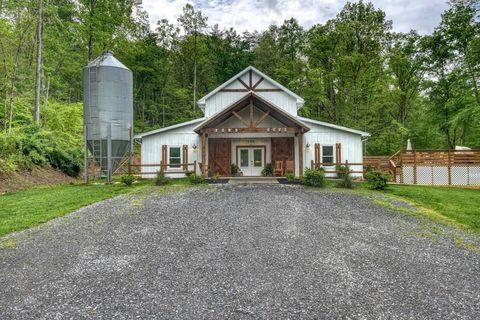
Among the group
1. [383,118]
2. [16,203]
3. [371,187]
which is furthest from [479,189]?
[16,203]

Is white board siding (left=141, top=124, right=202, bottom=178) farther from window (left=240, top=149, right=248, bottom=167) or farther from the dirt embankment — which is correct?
the dirt embankment

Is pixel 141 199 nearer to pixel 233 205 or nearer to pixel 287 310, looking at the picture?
pixel 233 205

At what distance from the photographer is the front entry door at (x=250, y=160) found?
19.4m

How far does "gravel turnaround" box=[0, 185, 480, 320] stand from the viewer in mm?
4102

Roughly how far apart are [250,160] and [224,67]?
2285 cm

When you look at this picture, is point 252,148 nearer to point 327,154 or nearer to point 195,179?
point 327,154

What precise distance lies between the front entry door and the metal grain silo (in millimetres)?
7055

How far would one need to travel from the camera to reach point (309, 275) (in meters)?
5.11

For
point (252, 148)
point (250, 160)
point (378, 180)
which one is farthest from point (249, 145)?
point (378, 180)

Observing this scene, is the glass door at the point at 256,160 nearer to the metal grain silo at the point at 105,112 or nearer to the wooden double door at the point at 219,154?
the wooden double door at the point at 219,154

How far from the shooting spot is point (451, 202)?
1152 centimetres

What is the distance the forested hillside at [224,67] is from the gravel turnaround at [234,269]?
35.3 feet

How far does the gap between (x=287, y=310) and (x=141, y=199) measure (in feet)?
28.0

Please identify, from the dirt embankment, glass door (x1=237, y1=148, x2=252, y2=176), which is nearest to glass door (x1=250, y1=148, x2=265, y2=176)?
glass door (x1=237, y1=148, x2=252, y2=176)
